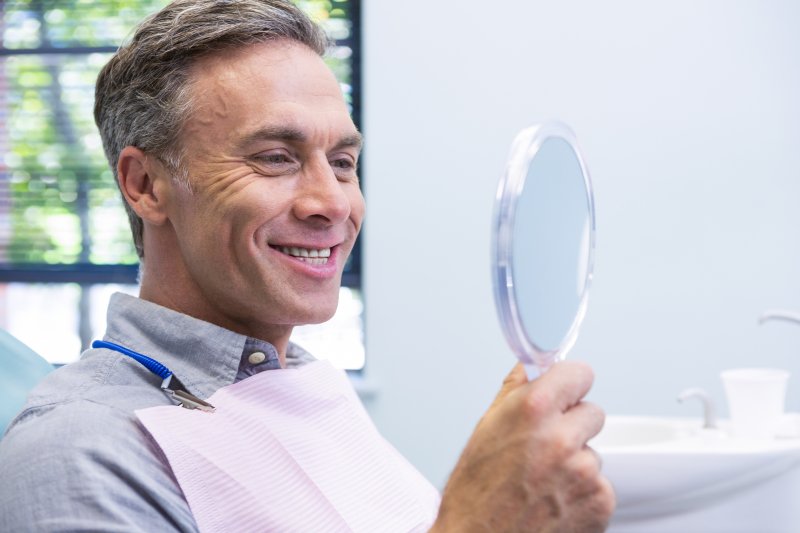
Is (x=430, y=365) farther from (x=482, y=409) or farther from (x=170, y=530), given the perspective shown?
(x=170, y=530)

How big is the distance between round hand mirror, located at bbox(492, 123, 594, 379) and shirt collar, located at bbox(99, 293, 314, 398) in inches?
16.7

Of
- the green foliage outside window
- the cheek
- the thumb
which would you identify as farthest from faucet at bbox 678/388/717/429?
the green foliage outside window

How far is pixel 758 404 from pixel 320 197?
125 centimetres

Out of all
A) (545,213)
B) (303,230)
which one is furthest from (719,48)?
(545,213)

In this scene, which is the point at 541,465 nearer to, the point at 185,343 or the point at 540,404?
the point at 540,404

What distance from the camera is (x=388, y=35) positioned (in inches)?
104

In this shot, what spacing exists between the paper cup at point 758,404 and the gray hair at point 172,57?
1284mm

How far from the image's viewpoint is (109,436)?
84cm

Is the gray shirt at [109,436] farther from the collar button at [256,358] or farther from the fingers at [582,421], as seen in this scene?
the fingers at [582,421]

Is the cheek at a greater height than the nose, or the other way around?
the nose

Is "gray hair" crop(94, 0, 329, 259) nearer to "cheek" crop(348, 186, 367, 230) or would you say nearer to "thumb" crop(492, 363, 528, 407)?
"cheek" crop(348, 186, 367, 230)

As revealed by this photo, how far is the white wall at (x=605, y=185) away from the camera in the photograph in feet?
8.10

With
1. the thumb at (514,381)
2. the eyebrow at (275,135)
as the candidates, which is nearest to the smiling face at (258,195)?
the eyebrow at (275,135)

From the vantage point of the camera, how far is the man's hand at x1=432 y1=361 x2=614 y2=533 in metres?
0.66
